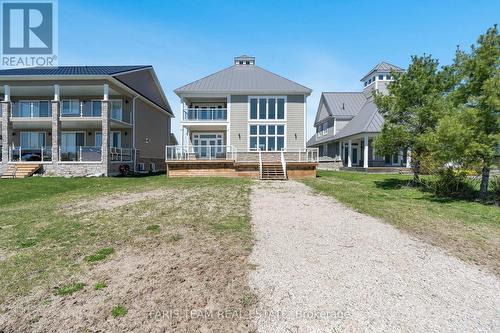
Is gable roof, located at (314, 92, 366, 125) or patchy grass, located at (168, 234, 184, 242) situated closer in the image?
patchy grass, located at (168, 234, 184, 242)

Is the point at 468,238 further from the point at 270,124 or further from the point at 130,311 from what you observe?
the point at 270,124

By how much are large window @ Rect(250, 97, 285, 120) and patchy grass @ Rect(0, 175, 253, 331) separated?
15.4 metres

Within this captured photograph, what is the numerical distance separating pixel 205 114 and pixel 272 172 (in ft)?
27.3

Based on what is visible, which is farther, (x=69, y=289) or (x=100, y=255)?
(x=100, y=255)

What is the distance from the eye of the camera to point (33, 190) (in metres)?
13.2

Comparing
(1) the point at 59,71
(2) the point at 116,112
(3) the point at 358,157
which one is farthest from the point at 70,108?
(3) the point at 358,157

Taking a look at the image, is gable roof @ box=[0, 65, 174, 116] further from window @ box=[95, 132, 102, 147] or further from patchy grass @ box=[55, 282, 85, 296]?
patchy grass @ box=[55, 282, 85, 296]

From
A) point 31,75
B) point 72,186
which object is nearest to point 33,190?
point 72,186

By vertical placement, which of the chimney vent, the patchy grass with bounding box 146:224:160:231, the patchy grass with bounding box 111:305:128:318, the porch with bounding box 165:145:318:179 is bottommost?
the patchy grass with bounding box 111:305:128:318

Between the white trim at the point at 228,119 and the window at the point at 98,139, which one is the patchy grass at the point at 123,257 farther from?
the window at the point at 98,139

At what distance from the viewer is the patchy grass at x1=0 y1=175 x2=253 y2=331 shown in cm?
324

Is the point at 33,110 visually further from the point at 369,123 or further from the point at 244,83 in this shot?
the point at 369,123

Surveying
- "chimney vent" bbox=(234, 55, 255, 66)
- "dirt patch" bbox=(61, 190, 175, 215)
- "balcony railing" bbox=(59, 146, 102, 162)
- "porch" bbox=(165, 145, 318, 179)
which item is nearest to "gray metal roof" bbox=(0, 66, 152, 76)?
"balcony railing" bbox=(59, 146, 102, 162)

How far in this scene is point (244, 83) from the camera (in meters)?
24.5
